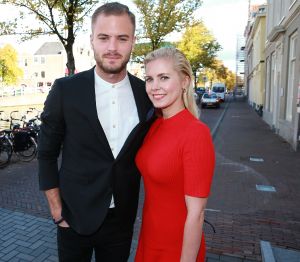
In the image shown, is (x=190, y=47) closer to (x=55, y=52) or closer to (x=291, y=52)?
(x=291, y=52)

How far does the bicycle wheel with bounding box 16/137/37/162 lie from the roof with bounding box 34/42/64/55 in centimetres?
5895

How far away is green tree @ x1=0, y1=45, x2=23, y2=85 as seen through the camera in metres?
46.8

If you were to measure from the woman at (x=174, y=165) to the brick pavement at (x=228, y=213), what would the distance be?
2063 millimetres

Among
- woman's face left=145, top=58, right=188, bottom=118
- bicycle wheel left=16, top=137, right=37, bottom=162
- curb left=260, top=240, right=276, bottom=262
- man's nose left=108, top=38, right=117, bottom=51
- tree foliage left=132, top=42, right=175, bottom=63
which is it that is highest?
tree foliage left=132, top=42, right=175, bottom=63

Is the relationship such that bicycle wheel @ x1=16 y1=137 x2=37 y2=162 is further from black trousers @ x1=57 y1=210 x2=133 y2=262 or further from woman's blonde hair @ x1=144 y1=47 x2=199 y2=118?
woman's blonde hair @ x1=144 y1=47 x2=199 y2=118

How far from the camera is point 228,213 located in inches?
204

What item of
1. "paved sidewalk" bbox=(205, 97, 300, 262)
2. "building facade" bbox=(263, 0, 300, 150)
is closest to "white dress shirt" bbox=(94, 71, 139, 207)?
"paved sidewalk" bbox=(205, 97, 300, 262)

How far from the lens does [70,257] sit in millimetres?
2158

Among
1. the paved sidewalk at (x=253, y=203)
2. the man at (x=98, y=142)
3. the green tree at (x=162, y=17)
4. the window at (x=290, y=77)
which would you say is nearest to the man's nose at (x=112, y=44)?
the man at (x=98, y=142)

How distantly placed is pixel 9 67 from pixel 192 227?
51231mm

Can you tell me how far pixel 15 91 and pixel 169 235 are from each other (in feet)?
122

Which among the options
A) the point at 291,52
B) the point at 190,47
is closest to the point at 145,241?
the point at 291,52

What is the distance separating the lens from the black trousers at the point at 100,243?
2.13m

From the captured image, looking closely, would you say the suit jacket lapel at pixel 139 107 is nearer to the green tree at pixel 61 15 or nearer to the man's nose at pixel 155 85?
the man's nose at pixel 155 85
